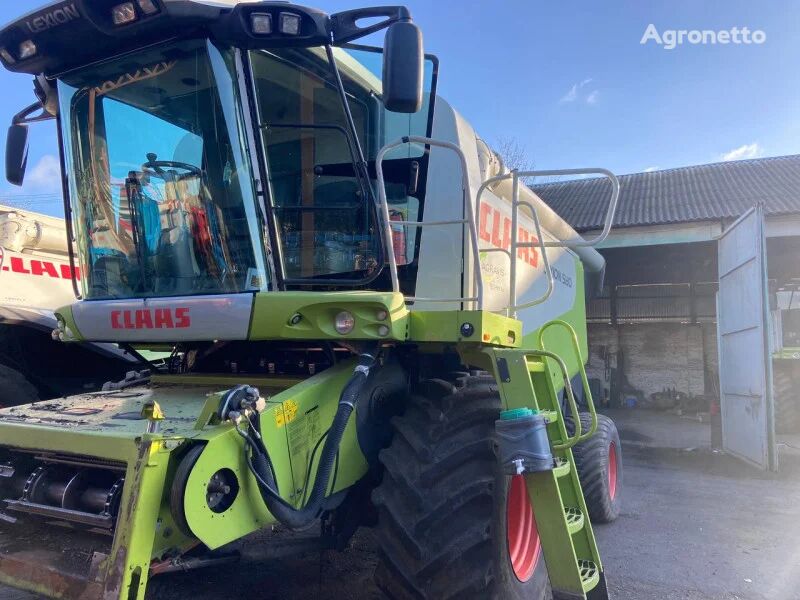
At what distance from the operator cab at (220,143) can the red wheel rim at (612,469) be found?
3.25 m

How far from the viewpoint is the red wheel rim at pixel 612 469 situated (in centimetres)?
563

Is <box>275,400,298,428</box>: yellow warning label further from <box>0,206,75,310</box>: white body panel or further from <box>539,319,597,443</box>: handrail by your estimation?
<box>0,206,75,310</box>: white body panel

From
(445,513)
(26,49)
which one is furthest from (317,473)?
(26,49)

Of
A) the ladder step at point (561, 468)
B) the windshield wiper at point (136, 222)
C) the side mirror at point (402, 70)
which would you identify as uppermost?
the side mirror at point (402, 70)

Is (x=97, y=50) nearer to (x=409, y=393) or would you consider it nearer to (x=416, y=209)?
(x=416, y=209)

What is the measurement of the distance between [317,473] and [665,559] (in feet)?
10.4

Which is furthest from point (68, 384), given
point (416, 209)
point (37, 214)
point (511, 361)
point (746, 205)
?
point (746, 205)

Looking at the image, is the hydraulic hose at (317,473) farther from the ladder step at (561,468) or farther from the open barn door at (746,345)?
the open barn door at (746,345)

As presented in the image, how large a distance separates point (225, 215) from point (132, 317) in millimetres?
740

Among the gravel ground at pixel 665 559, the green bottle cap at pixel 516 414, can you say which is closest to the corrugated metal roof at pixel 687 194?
the gravel ground at pixel 665 559

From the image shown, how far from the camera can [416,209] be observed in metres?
3.60

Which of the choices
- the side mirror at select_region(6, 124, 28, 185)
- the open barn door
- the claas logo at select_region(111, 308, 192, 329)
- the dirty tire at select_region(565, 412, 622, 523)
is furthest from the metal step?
the open barn door

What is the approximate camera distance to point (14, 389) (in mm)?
4832

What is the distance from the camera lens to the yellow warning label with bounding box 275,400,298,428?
2551 millimetres
